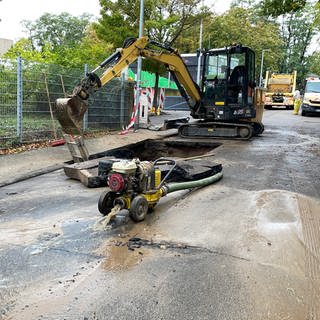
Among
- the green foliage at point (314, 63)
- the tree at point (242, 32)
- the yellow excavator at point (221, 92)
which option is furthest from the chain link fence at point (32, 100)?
the green foliage at point (314, 63)

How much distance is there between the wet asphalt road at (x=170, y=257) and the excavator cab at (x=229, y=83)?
7020 millimetres

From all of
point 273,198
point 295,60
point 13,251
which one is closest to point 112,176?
point 13,251

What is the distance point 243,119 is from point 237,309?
444 inches

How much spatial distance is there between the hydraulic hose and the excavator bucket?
10.1ft

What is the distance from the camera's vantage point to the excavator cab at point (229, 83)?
1311 centimetres

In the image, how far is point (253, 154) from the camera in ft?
34.1

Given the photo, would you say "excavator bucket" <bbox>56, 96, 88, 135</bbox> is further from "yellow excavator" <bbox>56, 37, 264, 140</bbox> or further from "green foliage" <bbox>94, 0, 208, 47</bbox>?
"green foliage" <bbox>94, 0, 208, 47</bbox>


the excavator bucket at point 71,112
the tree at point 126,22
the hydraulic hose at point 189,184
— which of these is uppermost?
the tree at point 126,22

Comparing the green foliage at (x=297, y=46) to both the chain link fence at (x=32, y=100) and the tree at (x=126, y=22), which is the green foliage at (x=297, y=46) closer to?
the tree at (x=126, y=22)

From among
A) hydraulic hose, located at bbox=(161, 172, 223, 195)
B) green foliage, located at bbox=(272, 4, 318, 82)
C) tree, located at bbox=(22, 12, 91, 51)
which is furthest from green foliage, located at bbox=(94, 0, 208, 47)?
tree, located at bbox=(22, 12, 91, 51)

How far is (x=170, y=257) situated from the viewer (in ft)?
13.1

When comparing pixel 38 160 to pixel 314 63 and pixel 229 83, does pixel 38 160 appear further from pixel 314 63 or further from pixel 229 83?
pixel 314 63

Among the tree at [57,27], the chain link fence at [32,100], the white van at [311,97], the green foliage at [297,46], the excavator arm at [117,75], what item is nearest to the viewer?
the excavator arm at [117,75]

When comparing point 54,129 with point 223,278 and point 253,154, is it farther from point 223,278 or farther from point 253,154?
point 223,278
